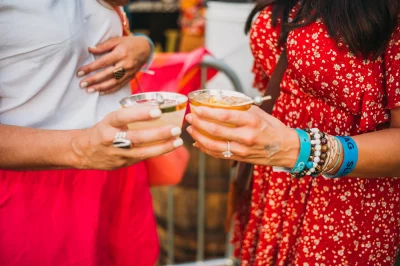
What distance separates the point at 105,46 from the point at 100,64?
0.24 ft

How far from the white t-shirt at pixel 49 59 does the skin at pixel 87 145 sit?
0.13m

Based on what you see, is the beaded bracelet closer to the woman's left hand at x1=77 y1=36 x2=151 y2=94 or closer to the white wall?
the woman's left hand at x1=77 y1=36 x2=151 y2=94

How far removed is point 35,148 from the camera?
1.16 metres

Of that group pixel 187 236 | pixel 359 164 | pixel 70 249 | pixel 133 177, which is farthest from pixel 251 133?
pixel 187 236

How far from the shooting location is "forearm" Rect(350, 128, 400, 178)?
115 cm

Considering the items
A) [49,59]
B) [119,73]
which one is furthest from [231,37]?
[49,59]

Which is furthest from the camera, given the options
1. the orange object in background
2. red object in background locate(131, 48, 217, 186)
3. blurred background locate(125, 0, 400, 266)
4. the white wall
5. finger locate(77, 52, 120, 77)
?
the orange object in background

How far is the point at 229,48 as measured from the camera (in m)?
3.65

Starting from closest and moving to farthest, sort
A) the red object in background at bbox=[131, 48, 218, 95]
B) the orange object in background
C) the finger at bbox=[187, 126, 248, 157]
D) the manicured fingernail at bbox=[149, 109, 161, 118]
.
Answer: the manicured fingernail at bbox=[149, 109, 161, 118] → the finger at bbox=[187, 126, 248, 157] → the red object in background at bbox=[131, 48, 218, 95] → the orange object in background

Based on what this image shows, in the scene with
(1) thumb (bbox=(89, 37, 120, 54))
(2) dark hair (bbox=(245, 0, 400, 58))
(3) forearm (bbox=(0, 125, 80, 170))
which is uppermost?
(2) dark hair (bbox=(245, 0, 400, 58))

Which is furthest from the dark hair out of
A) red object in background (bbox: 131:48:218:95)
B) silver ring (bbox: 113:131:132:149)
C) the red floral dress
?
red object in background (bbox: 131:48:218:95)

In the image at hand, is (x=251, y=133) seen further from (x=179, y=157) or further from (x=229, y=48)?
(x=229, y=48)

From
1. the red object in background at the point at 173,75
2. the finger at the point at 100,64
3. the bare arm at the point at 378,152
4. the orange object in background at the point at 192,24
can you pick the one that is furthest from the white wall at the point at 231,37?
the bare arm at the point at 378,152

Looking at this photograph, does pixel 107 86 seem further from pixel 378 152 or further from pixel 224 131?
pixel 378 152
